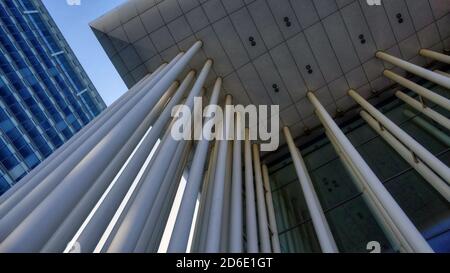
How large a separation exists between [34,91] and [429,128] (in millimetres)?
52886

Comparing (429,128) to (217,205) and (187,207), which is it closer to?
(217,205)

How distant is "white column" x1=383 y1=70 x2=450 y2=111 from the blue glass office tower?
40.7 metres

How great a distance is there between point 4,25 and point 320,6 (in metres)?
51.5

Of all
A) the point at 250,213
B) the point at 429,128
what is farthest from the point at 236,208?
the point at 429,128

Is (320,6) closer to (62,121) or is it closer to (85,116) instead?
(62,121)

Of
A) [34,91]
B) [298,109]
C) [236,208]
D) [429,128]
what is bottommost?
[429,128]

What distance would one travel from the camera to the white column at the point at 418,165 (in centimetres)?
1126

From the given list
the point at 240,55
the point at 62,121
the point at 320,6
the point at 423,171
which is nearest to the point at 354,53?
the point at 320,6

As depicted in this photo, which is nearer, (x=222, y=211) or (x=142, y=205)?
(x=142, y=205)

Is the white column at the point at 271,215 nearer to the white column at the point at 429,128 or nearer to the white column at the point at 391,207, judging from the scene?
the white column at the point at 391,207

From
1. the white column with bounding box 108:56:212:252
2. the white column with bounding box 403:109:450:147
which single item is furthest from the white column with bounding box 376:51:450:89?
the white column with bounding box 108:56:212:252

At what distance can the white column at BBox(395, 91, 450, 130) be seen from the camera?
13566 millimetres

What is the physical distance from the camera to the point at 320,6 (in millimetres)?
17578

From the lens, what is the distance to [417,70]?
1543 cm
